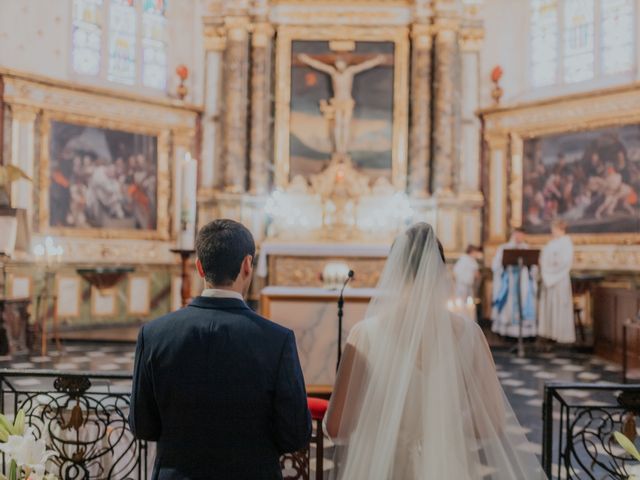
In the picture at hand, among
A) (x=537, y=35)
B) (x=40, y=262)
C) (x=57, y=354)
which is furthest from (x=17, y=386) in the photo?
(x=537, y=35)

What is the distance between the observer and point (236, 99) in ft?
41.0

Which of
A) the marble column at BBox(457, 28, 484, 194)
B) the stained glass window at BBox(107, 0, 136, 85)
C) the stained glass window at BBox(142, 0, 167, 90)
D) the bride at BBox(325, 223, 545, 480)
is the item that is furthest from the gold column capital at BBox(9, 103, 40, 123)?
the bride at BBox(325, 223, 545, 480)

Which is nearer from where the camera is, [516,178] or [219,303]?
[219,303]

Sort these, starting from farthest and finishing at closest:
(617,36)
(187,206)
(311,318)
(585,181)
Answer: (617,36)
(585,181)
(311,318)
(187,206)

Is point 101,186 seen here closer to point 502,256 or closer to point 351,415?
point 502,256

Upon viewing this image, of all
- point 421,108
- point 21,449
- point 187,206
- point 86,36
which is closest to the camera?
point 21,449

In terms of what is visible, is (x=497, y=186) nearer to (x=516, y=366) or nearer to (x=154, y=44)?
(x=516, y=366)

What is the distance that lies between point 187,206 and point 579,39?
10140mm

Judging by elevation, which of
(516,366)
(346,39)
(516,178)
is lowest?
(516,366)

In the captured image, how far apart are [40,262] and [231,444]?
9.32 m

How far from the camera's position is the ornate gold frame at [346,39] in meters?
12.5

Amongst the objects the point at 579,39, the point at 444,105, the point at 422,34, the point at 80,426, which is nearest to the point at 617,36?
the point at 579,39

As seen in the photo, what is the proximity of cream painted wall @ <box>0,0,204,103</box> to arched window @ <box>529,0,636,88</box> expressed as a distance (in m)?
6.80

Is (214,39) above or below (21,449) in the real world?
above
